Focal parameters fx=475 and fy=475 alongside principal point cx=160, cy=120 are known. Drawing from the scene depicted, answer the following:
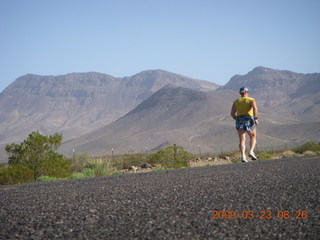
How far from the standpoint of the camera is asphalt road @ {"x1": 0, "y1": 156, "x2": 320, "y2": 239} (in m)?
3.23

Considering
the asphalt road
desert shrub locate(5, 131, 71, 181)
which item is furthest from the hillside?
the asphalt road

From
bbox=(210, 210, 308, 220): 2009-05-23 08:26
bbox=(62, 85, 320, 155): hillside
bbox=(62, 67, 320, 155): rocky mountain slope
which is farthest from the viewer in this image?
bbox=(62, 85, 320, 155): hillside

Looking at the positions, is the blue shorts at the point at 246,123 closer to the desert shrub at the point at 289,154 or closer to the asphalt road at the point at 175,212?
the asphalt road at the point at 175,212

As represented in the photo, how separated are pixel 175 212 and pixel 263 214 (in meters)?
0.74

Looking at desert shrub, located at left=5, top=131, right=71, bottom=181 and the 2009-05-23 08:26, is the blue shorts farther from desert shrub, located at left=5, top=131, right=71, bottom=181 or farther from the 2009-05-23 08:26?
desert shrub, located at left=5, top=131, right=71, bottom=181

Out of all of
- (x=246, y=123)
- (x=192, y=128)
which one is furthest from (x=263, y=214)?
(x=192, y=128)

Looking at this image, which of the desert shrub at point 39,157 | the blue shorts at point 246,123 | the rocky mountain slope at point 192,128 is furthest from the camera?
the rocky mountain slope at point 192,128

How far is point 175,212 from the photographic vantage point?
3984 millimetres

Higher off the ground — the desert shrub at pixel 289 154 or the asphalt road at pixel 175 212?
the desert shrub at pixel 289 154

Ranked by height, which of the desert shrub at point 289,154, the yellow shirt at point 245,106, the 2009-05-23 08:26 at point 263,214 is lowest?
the 2009-05-23 08:26 at point 263,214

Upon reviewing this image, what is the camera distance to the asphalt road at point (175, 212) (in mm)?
3230

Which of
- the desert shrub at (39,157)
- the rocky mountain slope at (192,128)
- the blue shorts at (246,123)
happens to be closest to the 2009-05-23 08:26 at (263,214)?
the blue shorts at (246,123)

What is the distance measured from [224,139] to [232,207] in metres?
110

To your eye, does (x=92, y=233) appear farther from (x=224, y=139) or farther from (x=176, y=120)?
(x=176, y=120)
